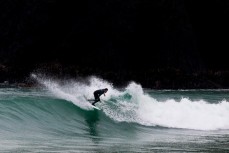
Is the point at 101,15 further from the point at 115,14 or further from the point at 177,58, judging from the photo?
the point at 177,58

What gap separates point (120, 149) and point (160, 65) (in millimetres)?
81387

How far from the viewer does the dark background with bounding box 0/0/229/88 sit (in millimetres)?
102938

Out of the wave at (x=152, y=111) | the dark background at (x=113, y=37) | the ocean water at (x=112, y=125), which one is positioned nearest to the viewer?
the ocean water at (x=112, y=125)

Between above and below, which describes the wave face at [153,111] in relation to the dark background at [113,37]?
below

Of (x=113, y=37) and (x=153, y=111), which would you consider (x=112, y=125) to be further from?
(x=113, y=37)

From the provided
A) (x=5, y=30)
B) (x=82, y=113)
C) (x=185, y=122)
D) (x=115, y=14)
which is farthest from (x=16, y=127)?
(x=5, y=30)

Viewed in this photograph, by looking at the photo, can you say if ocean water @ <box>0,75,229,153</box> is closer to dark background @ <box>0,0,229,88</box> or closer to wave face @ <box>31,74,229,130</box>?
wave face @ <box>31,74,229,130</box>

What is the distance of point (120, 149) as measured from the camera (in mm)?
22469

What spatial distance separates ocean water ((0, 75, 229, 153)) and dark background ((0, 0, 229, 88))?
5861 cm

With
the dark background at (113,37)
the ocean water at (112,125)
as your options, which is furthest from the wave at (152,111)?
the dark background at (113,37)

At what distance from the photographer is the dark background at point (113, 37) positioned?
102938 mm

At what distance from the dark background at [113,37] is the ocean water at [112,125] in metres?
58.6

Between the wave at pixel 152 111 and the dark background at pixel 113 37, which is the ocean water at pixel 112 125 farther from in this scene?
the dark background at pixel 113 37

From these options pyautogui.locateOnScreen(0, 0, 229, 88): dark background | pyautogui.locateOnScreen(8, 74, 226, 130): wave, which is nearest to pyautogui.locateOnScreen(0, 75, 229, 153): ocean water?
pyautogui.locateOnScreen(8, 74, 226, 130): wave
